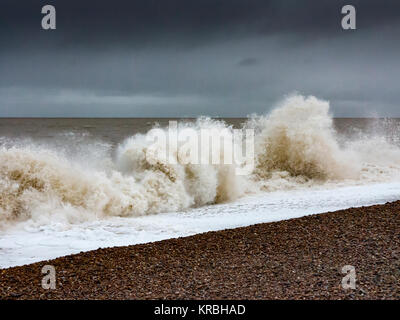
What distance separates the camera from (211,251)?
5.91 metres

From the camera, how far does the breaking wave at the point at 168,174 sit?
29.4 ft

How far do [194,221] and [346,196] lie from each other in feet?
14.1

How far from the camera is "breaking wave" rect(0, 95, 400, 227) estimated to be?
29.4ft

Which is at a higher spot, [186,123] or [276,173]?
[186,123]

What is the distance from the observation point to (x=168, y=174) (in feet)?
35.3
